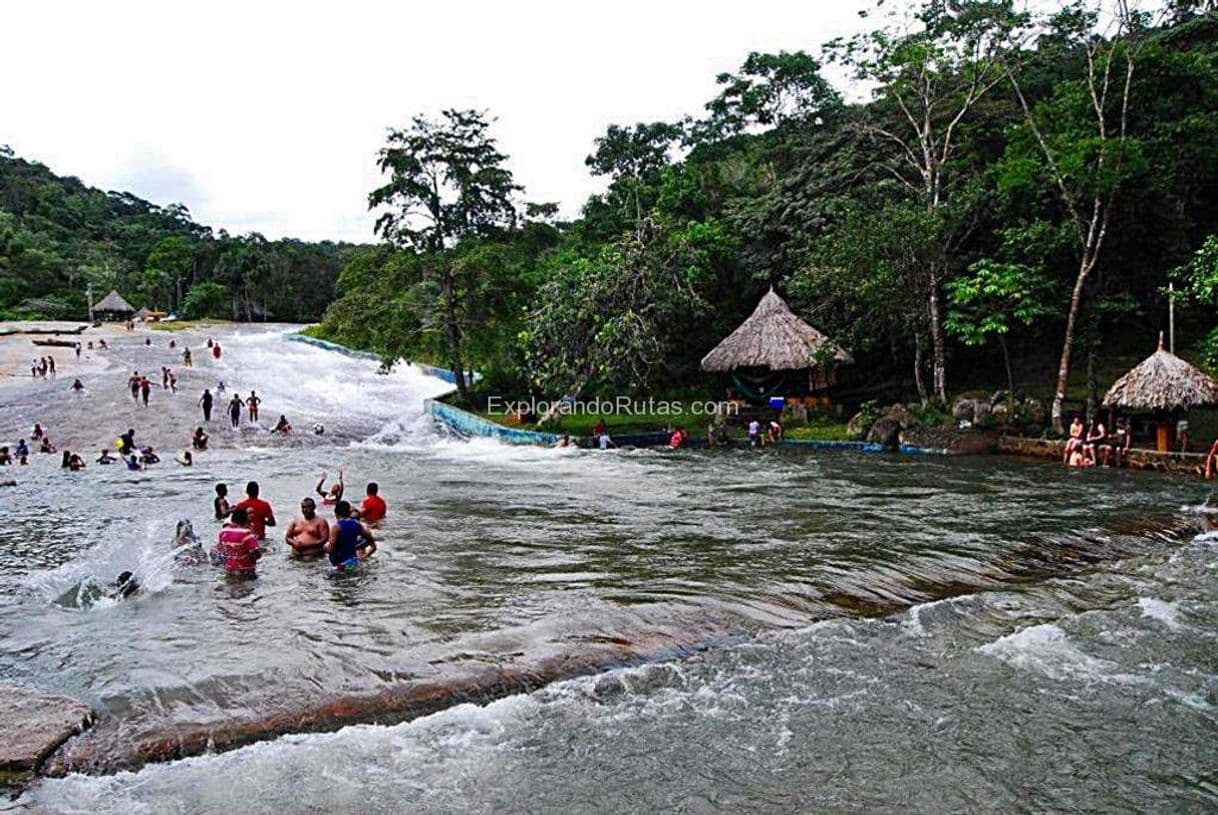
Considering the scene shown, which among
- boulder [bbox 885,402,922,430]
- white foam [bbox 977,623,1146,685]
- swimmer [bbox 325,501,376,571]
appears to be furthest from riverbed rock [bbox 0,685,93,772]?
boulder [bbox 885,402,922,430]

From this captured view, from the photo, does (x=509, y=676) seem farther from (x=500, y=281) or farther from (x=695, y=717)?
(x=500, y=281)

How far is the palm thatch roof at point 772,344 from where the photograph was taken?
24.2 meters

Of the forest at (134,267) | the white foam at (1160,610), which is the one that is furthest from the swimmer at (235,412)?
the forest at (134,267)

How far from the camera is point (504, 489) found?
1683 cm

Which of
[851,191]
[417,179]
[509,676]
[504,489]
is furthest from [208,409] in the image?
[509,676]

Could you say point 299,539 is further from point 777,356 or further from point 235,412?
point 235,412

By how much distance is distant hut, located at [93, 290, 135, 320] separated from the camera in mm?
58969

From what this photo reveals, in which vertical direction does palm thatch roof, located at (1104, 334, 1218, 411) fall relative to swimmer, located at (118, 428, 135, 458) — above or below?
above

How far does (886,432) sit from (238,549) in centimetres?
1546

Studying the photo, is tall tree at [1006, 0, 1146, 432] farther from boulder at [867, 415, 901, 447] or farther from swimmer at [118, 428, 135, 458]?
swimmer at [118, 428, 135, 458]

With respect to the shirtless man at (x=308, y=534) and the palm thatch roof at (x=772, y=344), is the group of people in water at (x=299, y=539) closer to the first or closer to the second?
the shirtless man at (x=308, y=534)

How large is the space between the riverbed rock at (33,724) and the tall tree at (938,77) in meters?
19.9

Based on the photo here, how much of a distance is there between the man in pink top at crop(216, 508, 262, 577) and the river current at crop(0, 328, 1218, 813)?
37cm

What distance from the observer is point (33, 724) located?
19.4 feet
